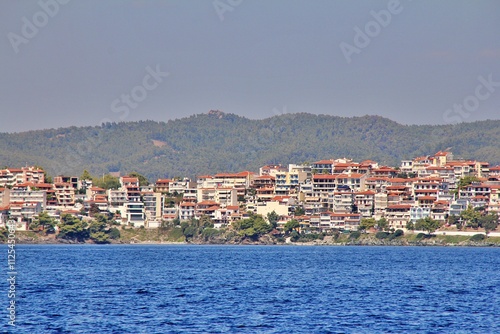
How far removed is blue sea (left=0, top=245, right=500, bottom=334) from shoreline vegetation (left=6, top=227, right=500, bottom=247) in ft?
201

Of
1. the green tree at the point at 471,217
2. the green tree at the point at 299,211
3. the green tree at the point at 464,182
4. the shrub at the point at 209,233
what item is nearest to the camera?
the green tree at the point at 471,217

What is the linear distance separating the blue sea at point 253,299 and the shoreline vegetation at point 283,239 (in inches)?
2412

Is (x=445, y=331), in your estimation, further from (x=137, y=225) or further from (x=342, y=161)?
(x=342, y=161)

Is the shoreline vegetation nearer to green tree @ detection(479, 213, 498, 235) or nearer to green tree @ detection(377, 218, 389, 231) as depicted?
green tree @ detection(479, 213, 498, 235)

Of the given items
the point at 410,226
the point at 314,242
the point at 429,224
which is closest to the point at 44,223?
the point at 314,242

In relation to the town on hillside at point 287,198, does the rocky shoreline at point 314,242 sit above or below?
below

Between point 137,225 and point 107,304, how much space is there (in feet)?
357

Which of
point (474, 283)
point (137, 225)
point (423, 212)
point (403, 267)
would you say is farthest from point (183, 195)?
point (474, 283)

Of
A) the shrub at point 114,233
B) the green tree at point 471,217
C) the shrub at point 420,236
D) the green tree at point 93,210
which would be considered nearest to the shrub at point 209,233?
the shrub at point 114,233

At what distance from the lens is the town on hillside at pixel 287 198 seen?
143625 millimetres

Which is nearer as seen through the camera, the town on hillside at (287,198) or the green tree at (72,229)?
the green tree at (72,229)

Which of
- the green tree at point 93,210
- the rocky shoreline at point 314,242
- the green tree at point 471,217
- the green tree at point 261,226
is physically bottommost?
the rocky shoreline at point 314,242

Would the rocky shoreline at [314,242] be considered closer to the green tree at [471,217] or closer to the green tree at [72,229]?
the green tree at [72,229]

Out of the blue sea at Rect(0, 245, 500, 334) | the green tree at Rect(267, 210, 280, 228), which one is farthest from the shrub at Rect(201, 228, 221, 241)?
the blue sea at Rect(0, 245, 500, 334)
